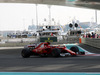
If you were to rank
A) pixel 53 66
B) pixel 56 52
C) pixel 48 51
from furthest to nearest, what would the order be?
pixel 48 51
pixel 56 52
pixel 53 66

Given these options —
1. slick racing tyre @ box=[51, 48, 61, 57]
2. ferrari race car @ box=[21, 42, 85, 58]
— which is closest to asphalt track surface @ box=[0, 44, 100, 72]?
slick racing tyre @ box=[51, 48, 61, 57]

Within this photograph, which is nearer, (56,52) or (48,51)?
(56,52)

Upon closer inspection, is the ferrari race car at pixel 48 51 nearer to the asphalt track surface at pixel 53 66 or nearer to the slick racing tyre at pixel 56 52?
the slick racing tyre at pixel 56 52

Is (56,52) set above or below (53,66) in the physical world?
above

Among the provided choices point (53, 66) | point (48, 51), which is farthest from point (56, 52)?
point (53, 66)

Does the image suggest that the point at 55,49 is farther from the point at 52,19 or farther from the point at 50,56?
the point at 52,19

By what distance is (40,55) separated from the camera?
1452 centimetres

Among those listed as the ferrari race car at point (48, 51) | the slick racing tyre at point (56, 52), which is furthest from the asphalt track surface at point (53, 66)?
the ferrari race car at point (48, 51)

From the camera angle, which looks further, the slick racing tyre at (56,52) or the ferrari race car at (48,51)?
the ferrari race car at (48,51)

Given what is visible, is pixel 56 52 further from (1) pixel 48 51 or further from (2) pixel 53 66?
Result: (2) pixel 53 66

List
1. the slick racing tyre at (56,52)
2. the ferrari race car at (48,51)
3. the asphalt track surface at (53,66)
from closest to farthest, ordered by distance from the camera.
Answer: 1. the asphalt track surface at (53,66)
2. the slick racing tyre at (56,52)
3. the ferrari race car at (48,51)

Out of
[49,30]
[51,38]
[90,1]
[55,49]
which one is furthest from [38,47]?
[49,30]

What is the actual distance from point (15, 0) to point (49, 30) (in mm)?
23606

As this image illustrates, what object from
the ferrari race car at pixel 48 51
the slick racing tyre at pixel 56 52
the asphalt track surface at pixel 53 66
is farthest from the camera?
the ferrari race car at pixel 48 51
